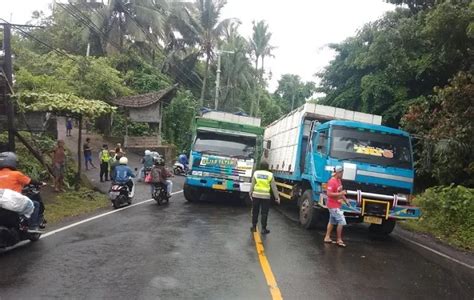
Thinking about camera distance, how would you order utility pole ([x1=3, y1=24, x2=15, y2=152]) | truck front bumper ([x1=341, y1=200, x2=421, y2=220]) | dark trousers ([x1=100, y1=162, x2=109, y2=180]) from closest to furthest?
truck front bumper ([x1=341, y1=200, x2=421, y2=220]) → utility pole ([x1=3, y1=24, x2=15, y2=152]) → dark trousers ([x1=100, y1=162, x2=109, y2=180])

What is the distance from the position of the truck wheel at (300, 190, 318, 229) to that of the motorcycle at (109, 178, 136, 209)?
16.9 feet

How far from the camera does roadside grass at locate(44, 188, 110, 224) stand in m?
12.0

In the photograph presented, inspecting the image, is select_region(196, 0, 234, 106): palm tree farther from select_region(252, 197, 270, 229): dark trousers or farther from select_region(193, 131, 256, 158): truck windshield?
select_region(252, 197, 270, 229): dark trousers

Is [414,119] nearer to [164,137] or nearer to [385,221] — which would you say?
[385,221]

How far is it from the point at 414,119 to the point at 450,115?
66.7 inches

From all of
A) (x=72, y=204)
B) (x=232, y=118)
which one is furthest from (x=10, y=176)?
(x=232, y=118)

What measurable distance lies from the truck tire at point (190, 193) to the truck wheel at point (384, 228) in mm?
6452

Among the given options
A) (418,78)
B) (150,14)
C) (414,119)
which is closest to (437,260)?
(414,119)

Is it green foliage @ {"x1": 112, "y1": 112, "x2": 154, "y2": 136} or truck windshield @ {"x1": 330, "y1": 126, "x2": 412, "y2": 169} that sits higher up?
green foliage @ {"x1": 112, "y1": 112, "x2": 154, "y2": 136}

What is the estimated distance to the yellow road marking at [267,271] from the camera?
596cm

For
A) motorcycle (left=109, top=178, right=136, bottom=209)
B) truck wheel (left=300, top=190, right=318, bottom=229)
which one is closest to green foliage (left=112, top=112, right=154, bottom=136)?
motorcycle (left=109, top=178, right=136, bottom=209)

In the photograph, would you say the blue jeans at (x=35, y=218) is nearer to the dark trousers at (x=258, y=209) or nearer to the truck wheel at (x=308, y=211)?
the dark trousers at (x=258, y=209)

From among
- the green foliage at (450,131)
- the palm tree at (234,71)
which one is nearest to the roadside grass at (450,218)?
the green foliage at (450,131)

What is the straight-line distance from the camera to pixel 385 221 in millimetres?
11344
